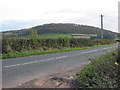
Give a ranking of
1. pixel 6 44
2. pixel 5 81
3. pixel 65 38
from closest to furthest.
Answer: pixel 5 81 < pixel 6 44 < pixel 65 38

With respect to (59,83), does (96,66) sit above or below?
above

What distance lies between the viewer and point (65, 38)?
88.3 feet

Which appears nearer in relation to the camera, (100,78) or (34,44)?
(100,78)

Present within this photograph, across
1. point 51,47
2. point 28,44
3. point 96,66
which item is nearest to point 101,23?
point 51,47

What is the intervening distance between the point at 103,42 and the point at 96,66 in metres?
40.5

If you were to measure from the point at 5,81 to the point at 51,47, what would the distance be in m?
17.6

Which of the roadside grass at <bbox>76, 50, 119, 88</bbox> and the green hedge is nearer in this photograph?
the roadside grass at <bbox>76, 50, 119, 88</bbox>

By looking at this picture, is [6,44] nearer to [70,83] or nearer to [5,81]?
[5,81]

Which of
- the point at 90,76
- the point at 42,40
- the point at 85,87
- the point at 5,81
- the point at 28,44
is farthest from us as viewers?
the point at 42,40

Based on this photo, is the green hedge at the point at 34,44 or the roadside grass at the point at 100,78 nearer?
the roadside grass at the point at 100,78

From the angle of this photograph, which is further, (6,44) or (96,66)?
(6,44)

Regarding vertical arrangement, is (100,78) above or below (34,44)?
below

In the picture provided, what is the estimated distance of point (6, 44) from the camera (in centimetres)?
1695

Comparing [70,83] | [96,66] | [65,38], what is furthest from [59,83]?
[65,38]
